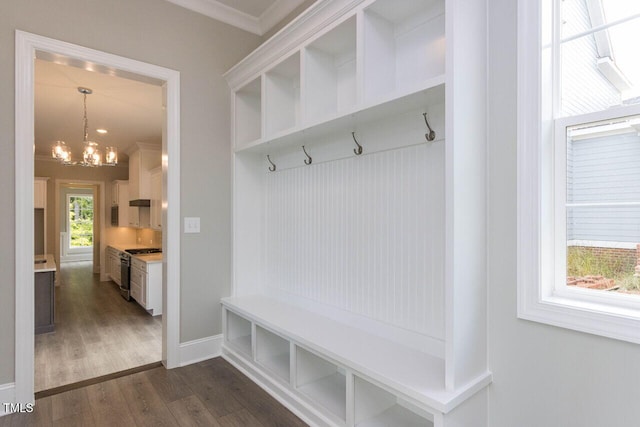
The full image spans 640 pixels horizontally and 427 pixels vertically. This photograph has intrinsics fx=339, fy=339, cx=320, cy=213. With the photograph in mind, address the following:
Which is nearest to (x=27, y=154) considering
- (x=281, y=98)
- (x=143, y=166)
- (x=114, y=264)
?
(x=281, y=98)

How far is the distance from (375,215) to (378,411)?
3.43 ft

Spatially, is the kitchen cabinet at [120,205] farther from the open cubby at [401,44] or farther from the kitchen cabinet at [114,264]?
the open cubby at [401,44]

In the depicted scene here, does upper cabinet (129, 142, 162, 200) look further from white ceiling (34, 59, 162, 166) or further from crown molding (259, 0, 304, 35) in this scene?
crown molding (259, 0, 304, 35)

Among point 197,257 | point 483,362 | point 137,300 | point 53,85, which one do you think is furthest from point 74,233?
point 483,362

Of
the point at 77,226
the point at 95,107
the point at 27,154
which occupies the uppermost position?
the point at 95,107

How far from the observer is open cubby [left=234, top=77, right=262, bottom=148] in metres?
2.83

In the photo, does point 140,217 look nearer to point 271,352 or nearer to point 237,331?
point 237,331

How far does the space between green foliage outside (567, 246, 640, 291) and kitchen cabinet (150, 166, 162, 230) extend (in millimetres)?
5327

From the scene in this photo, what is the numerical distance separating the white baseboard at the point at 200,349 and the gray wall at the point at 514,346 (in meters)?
2.06

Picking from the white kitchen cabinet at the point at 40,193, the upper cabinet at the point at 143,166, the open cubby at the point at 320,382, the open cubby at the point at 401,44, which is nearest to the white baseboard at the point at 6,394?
the open cubby at the point at 320,382

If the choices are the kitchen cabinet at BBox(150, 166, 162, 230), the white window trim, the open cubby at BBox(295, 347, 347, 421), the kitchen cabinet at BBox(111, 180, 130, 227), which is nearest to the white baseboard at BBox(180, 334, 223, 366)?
the open cubby at BBox(295, 347, 347, 421)

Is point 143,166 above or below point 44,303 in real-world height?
above

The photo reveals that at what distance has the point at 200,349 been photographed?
2.70 m

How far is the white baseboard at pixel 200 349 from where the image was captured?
2623 mm
